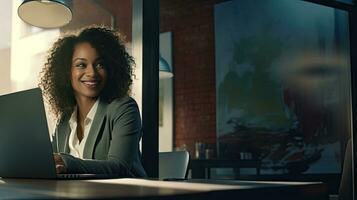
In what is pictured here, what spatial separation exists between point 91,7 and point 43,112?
517 cm

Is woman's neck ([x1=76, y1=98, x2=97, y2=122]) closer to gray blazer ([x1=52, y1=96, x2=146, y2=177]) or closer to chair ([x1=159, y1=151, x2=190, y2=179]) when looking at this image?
gray blazer ([x1=52, y1=96, x2=146, y2=177])

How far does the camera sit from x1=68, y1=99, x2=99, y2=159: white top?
1.81m

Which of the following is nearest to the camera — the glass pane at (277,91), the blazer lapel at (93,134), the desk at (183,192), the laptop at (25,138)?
the desk at (183,192)

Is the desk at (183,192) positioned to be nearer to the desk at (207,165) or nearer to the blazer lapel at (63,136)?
the blazer lapel at (63,136)

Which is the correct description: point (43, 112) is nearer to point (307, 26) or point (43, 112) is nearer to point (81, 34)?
point (81, 34)

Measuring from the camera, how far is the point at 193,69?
739cm

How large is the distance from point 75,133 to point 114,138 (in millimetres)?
224

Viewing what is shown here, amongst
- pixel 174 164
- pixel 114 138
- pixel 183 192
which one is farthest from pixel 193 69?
pixel 183 192

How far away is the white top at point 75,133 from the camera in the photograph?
1.81 m

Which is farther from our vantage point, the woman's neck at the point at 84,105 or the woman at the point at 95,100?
the woman's neck at the point at 84,105

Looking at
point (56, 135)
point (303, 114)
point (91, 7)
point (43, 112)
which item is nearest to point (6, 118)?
point (43, 112)

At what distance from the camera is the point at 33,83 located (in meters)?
4.66

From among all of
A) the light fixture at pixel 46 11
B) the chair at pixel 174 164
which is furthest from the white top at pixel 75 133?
the light fixture at pixel 46 11

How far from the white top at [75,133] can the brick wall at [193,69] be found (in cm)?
512
